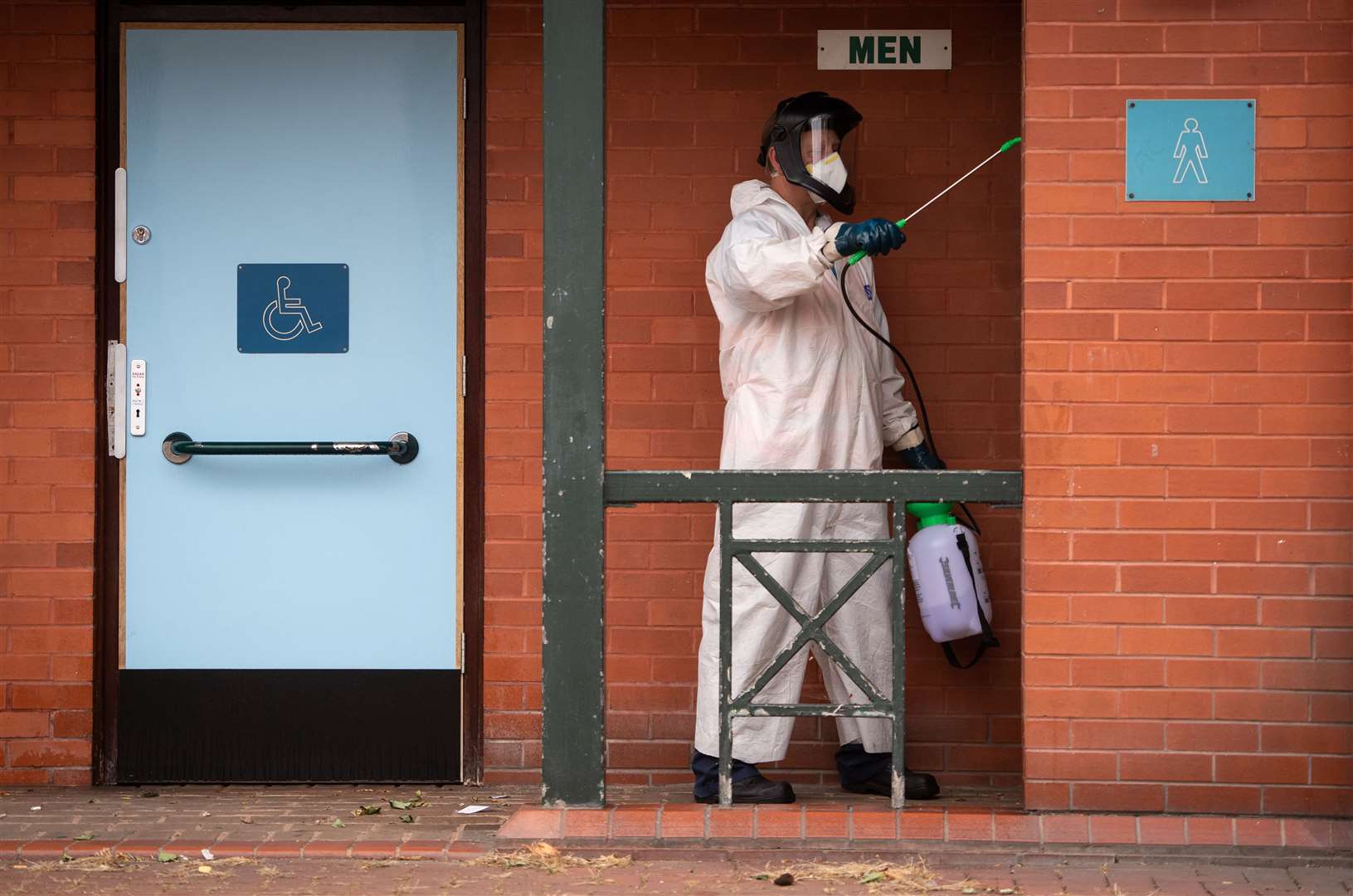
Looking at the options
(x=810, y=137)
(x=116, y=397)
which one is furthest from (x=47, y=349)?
(x=810, y=137)

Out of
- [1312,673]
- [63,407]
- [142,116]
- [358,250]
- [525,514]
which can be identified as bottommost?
[1312,673]

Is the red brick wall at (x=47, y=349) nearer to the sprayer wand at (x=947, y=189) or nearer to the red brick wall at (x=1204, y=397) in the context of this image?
the sprayer wand at (x=947, y=189)

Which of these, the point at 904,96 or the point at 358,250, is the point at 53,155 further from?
the point at 904,96

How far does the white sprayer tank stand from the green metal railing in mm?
488

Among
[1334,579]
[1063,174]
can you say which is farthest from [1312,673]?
[1063,174]

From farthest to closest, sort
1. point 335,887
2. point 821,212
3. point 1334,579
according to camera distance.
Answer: point 821,212 → point 1334,579 → point 335,887

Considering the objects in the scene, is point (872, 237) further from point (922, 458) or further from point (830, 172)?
point (922, 458)

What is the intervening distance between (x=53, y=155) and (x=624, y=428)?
82.1 inches

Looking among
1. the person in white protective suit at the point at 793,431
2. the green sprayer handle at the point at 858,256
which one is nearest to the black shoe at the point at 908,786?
the person in white protective suit at the point at 793,431

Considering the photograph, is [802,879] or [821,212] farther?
[821,212]

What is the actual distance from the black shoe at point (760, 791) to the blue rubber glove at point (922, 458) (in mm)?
1077

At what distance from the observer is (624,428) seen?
5.44m

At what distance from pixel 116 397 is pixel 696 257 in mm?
1970

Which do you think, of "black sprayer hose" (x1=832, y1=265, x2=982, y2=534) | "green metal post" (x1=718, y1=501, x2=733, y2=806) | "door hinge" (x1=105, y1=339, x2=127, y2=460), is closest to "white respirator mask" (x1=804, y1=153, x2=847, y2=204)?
"black sprayer hose" (x1=832, y1=265, x2=982, y2=534)
